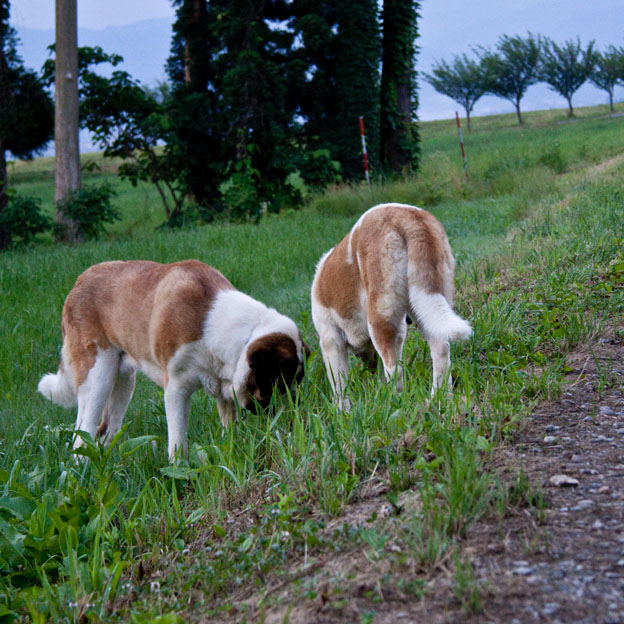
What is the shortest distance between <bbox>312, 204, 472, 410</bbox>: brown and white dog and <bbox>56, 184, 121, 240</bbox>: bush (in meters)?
11.9

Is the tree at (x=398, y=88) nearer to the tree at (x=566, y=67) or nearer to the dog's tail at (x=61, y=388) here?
the dog's tail at (x=61, y=388)

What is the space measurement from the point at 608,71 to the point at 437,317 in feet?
289

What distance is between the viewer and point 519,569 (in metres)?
2.29

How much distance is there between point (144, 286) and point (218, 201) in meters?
15.2

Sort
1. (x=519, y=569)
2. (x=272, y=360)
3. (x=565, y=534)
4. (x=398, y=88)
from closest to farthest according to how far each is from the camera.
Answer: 1. (x=519, y=569)
2. (x=565, y=534)
3. (x=272, y=360)
4. (x=398, y=88)

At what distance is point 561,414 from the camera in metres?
3.63

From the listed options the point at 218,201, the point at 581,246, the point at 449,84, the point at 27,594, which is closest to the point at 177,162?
the point at 218,201

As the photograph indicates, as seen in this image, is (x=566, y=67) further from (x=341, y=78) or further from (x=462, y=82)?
(x=341, y=78)

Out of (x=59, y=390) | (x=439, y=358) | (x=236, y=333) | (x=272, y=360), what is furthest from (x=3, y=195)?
(x=439, y=358)

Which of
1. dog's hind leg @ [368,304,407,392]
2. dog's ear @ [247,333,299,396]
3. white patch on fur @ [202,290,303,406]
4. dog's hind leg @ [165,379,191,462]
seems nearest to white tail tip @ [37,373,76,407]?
dog's hind leg @ [165,379,191,462]

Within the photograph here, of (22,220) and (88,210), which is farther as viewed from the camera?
(88,210)

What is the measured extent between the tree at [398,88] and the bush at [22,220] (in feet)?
36.5

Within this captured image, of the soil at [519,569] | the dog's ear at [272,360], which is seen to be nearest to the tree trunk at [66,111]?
the dog's ear at [272,360]

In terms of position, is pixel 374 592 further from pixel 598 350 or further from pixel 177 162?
pixel 177 162
